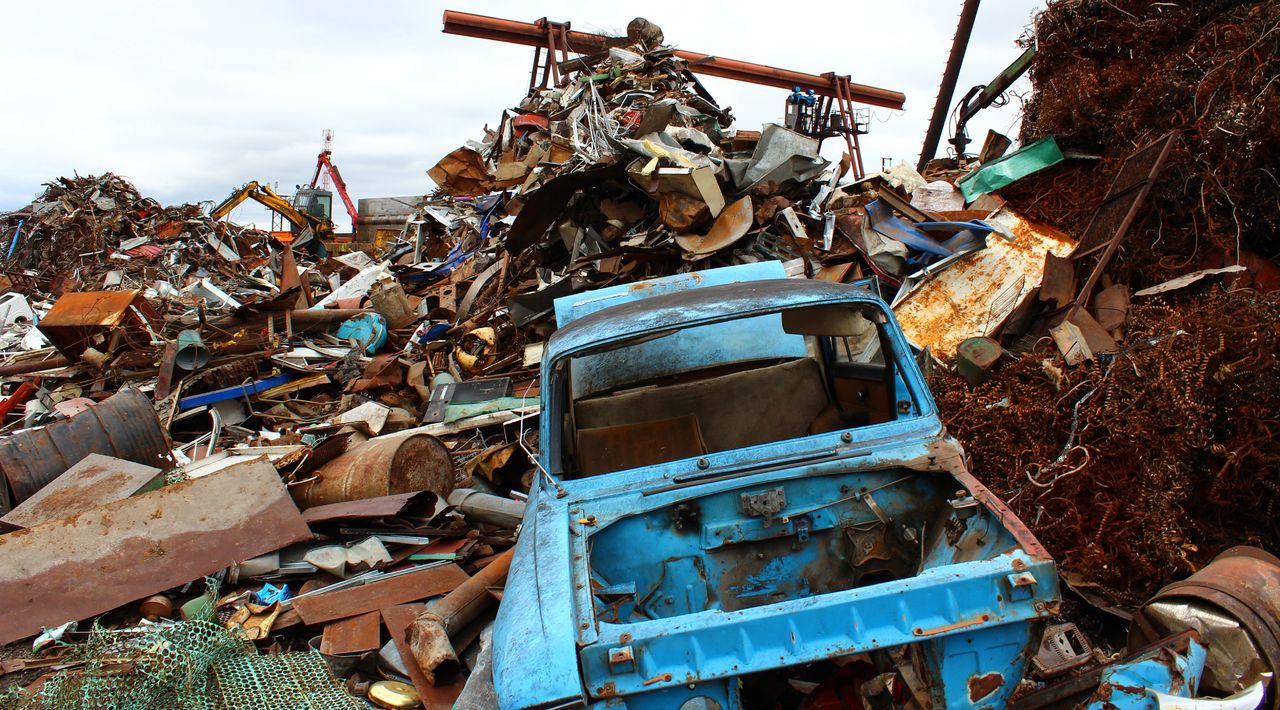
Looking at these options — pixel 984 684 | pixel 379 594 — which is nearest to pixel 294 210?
pixel 379 594

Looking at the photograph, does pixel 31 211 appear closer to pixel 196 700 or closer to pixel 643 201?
pixel 643 201

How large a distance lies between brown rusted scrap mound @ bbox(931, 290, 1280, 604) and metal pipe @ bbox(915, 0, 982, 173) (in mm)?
7060

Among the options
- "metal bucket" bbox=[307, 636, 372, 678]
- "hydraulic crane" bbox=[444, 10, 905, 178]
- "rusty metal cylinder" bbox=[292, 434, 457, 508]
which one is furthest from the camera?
"hydraulic crane" bbox=[444, 10, 905, 178]

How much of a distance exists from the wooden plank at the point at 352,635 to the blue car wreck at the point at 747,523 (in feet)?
4.50

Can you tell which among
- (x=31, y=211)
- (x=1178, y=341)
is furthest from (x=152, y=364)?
(x=31, y=211)

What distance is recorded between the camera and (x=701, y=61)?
16.2 metres

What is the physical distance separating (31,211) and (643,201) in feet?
62.7

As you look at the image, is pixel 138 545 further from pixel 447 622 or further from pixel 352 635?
pixel 447 622

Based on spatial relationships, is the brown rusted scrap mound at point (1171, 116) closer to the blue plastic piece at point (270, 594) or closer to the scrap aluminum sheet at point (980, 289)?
the scrap aluminum sheet at point (980, 289)

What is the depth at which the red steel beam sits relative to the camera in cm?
1571

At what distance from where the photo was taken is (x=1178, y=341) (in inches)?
165

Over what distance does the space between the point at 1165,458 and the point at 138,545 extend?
568cm

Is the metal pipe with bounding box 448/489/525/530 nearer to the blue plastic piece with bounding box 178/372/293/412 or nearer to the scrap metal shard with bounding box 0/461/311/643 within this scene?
the scrap metal shard with bounding box 0/461/311/643

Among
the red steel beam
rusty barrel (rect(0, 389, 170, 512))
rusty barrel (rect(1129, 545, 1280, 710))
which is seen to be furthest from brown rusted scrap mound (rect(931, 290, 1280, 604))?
the red steel beam
